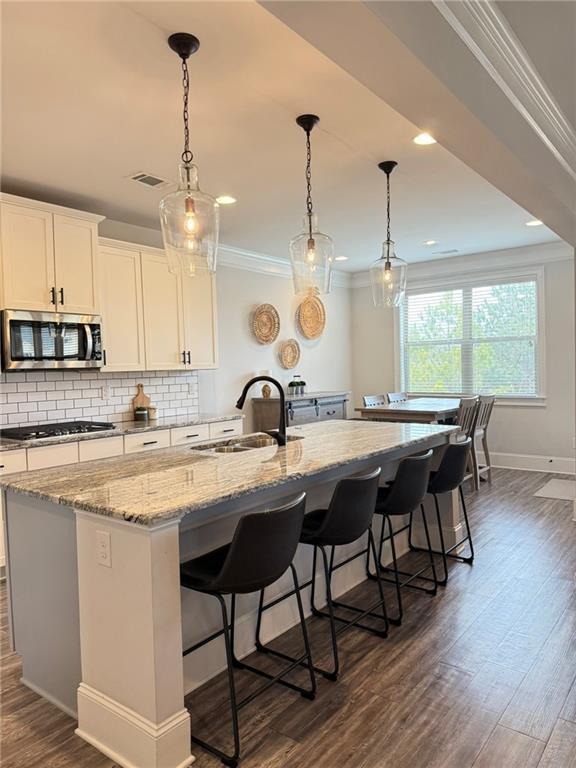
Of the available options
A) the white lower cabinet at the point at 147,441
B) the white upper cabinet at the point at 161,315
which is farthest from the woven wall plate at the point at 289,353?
the white lower cabinet at the point at 147,441

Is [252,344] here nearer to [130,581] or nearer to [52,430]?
[52,430]

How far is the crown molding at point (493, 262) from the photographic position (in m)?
6.20

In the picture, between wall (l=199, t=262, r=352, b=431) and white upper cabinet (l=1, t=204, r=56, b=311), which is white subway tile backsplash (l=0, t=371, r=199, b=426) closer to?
wall (l=199, t=262, r=352, b=431)

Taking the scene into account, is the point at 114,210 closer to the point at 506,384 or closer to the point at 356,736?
the point at 356,736

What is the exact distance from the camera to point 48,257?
3.77 m

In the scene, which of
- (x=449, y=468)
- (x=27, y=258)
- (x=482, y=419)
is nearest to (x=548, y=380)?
(x=482, y=419)

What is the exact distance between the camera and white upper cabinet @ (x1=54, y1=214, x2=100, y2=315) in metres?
3.84

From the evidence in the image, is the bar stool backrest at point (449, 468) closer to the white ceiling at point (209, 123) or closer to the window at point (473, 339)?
the white ceiling at point (209, 123)

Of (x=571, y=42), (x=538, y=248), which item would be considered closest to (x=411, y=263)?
(x=538, y=248)

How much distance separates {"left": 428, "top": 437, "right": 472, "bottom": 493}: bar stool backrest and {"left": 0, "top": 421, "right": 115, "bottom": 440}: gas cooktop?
7.92 feet

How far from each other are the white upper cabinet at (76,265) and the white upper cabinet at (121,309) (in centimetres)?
13

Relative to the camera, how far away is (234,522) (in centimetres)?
239

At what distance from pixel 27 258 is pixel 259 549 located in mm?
→ 2849

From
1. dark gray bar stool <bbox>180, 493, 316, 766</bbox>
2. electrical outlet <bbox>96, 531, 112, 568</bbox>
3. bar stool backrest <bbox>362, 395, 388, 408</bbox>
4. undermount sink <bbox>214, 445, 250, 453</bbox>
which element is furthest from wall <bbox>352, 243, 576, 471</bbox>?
electrical outlet <bbox>96, 531, 112, 568</bbox>
